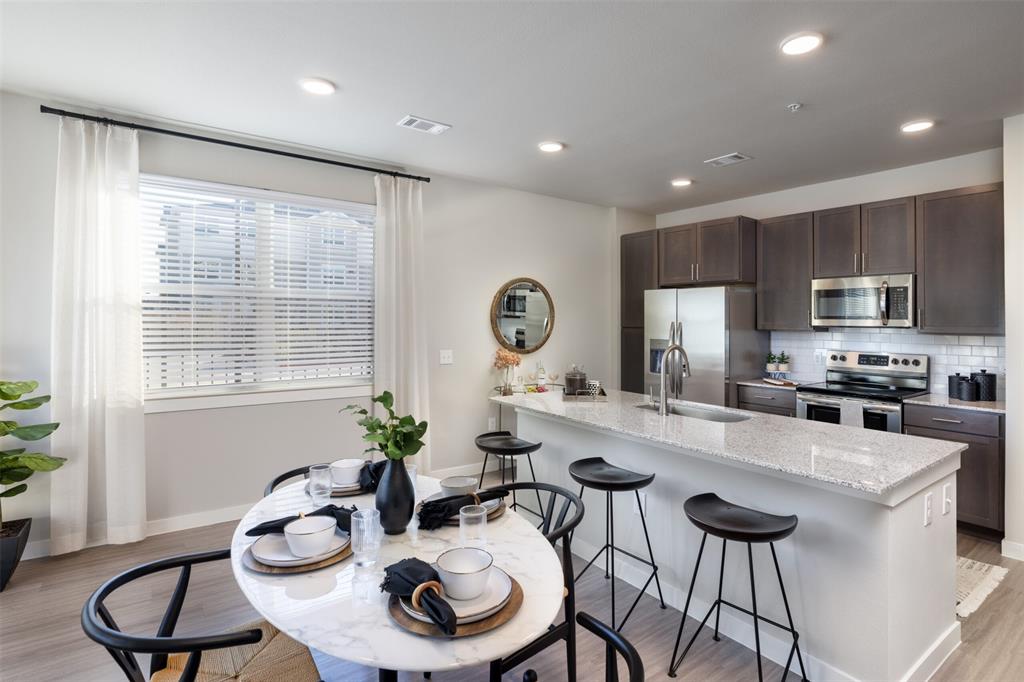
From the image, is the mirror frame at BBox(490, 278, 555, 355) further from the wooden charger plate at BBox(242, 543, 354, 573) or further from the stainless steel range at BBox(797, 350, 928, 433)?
the wooden charger plate at BBox(242, 543, 354, 573)

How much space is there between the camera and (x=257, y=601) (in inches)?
47.1

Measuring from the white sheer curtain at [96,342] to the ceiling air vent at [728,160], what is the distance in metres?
4.04

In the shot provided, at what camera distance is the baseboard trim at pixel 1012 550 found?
3.08 metres

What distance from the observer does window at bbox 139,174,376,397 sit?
3.36 m

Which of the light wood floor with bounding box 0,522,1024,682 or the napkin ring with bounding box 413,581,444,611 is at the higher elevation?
the napkin ring with bounding box 413,581,444,611

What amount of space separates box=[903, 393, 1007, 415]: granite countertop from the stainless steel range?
8 centimetres

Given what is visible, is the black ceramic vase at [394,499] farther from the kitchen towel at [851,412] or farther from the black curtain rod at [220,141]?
the kitchen towel at [851,412]

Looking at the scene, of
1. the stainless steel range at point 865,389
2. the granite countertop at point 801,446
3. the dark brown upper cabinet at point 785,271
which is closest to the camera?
the granite countertop at point 801,446

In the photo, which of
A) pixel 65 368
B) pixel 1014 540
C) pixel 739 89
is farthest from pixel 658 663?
pixel 65 368

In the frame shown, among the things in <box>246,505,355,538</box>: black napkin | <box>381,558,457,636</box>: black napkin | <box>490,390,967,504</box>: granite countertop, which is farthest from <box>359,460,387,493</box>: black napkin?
<box>490,390,967,504</box>: granite countertop

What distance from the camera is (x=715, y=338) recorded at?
4609 mm

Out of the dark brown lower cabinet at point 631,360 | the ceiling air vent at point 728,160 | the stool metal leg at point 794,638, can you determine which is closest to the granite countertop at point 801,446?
the stool metal leg at point 794,638

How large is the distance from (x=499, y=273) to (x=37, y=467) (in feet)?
11.5

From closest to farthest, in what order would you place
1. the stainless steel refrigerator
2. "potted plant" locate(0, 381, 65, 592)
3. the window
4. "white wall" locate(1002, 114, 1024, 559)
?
1. "potted plant" locate(0, 381, 65, 592)
2. "white wall" locate(1002, 114, 1024, 559)
3. the window
4. the stainless steel refrigerator
